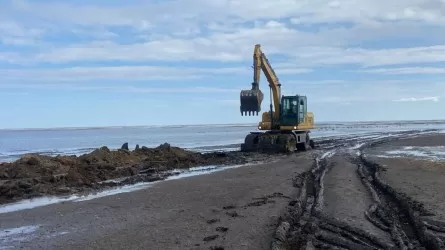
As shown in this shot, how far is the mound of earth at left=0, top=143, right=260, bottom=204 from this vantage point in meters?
16.8

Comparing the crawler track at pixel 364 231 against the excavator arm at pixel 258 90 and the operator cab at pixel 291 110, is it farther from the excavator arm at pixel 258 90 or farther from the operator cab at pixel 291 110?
the operator cab at pixel 291 110

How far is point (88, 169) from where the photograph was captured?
69.5 ft

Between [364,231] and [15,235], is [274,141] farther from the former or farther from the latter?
[15,235]

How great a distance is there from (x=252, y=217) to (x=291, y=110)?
72.9 ft

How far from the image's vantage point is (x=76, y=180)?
18.7 m

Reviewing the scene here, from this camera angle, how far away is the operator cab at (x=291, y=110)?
32.5 meters

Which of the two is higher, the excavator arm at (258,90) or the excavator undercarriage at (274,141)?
the excavator arm at (258,90)

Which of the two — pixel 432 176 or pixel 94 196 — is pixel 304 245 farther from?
pixel 432 176

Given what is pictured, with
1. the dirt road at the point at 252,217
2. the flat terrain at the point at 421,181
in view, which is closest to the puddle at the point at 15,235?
the dirt road at the point at 252,217

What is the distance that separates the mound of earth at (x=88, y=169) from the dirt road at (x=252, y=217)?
105 inches

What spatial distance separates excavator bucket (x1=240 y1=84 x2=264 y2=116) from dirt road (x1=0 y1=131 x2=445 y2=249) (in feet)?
40.8

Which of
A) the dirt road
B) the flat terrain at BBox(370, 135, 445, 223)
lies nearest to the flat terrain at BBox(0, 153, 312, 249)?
the dirt road

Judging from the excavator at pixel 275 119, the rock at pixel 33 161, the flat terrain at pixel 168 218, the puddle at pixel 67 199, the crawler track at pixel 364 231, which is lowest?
the puddle at pixel 67 199

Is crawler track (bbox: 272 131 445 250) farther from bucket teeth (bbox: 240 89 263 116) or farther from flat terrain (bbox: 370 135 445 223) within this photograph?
bucket teeth (bbox: 240 89 263 116)
